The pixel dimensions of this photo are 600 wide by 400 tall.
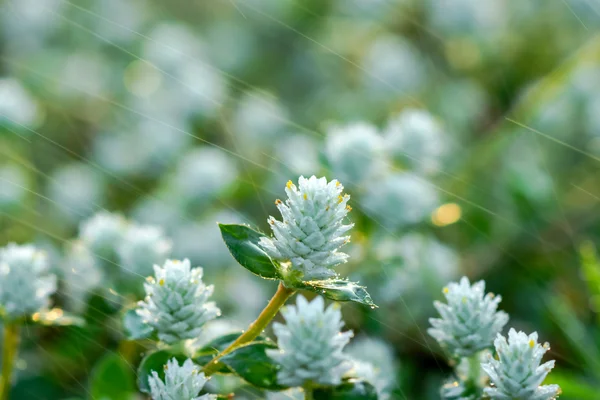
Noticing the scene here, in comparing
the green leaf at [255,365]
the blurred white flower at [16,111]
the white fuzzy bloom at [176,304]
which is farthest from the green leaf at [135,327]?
the blurred white flower at [16,111]

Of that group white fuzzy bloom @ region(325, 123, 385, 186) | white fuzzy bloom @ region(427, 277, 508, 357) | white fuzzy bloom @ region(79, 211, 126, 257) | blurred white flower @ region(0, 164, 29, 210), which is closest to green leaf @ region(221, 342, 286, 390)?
white fuzzy bloom @ region(427, 277, 508, 357)

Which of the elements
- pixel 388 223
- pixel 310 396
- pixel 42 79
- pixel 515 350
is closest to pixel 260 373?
pixel 310 396

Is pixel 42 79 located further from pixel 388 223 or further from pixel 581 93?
pixel 581 93

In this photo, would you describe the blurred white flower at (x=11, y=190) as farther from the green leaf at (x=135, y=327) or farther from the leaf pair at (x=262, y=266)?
the leaf pair at (x=262, y=266)

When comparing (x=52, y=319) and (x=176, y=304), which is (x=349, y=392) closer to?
(x=176, y=304)

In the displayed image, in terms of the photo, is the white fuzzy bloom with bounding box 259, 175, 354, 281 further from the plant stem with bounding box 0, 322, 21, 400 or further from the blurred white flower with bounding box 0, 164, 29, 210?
the blurred white flower with bounding box 0, 164, 29, 210

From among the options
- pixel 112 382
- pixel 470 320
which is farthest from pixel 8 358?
pixel 470 320
